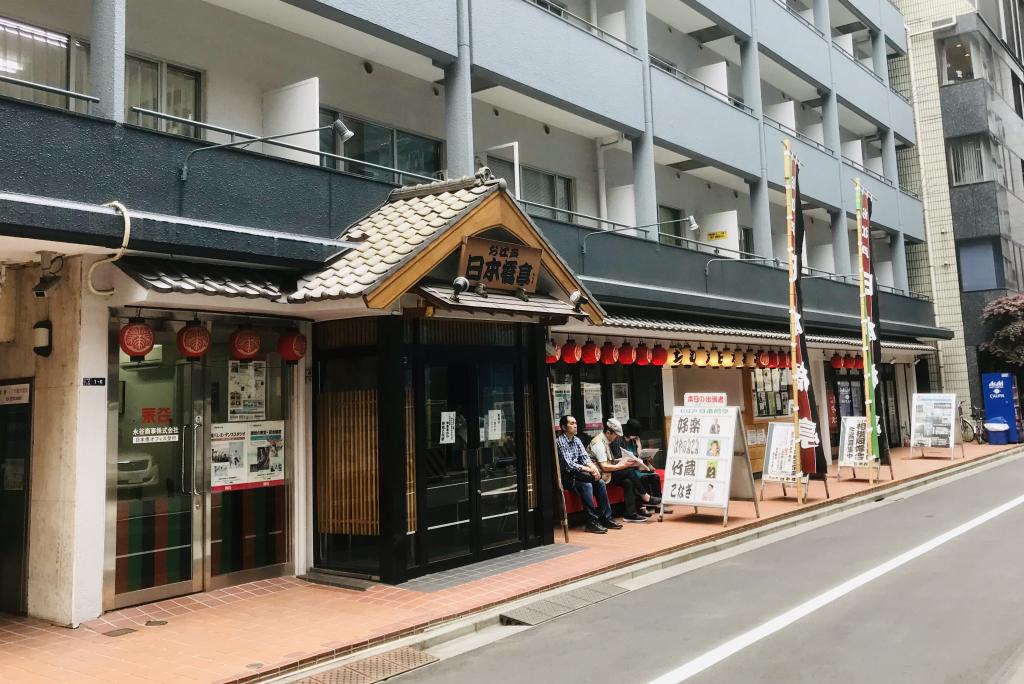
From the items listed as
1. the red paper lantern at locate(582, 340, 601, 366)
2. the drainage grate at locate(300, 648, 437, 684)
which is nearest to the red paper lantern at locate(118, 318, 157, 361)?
the drainage grate at locate(300, 648, 437, 684)

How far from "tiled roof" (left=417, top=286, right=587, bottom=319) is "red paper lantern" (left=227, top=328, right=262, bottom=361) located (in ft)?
6.92

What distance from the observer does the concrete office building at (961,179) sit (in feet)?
102

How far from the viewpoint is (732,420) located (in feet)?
44.6

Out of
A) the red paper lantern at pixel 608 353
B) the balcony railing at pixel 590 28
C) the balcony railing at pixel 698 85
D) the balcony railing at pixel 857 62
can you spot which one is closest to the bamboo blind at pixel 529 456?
the red paper lantern at pixel 608 353

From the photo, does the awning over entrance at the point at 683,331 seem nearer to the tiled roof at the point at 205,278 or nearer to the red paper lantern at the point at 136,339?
the tiled roof at the point at 205,278

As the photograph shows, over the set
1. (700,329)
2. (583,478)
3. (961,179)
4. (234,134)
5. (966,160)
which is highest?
(966,160)

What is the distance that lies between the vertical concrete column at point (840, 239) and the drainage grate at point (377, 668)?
20463 mm

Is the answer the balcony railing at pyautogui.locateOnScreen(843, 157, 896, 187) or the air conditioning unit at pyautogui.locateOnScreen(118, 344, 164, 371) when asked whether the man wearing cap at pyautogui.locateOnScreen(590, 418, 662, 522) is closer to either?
the air conditioning unit at pyautogui.locateOnScreen(118, 344, 164, 371)

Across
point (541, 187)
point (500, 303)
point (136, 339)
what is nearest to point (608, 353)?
point (541, 187)

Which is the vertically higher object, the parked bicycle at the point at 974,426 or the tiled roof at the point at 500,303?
the tiled roof at the point at 500,303

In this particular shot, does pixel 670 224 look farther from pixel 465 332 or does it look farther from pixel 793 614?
pixel 793 614

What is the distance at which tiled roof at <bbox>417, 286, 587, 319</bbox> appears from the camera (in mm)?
9414

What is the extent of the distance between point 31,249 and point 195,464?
2959 millimetres

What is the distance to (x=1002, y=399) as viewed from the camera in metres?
27.0
